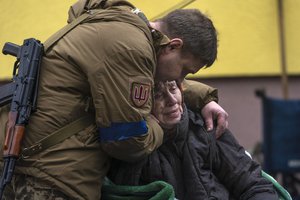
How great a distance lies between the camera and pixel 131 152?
2.34 meters

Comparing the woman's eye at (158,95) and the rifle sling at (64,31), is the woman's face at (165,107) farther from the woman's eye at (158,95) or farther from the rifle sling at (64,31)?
the rifle sling at (64,31)

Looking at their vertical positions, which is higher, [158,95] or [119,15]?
[119,15]

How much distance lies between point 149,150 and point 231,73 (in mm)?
3489

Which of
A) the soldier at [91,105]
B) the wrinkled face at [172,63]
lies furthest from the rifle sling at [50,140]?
the wrinkled face at [172,63]

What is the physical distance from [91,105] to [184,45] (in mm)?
411

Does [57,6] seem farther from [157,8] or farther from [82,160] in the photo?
[82,160]

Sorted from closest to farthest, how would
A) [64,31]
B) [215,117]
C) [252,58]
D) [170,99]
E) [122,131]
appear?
[122,131] < [64,31] < [170,99] < [215,117] < [252,58]

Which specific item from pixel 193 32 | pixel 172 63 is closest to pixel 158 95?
pixel 172 63

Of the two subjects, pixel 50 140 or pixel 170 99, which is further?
pixel 170 99

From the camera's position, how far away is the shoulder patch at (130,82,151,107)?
7.54ft

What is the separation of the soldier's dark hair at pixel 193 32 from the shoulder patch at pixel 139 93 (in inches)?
9.6

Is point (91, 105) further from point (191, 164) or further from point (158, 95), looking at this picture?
point (191, 164)

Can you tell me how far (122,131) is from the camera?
2291 mm

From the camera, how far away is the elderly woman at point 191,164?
2617mm
